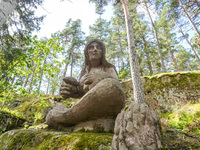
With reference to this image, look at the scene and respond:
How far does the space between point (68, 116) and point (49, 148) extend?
0.53 metres

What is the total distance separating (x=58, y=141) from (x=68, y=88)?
3.72ft

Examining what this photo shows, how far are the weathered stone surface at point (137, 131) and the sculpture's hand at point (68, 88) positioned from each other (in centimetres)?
148

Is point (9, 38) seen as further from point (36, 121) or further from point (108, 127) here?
point (108, 127)

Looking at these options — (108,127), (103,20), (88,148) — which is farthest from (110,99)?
(103,20)

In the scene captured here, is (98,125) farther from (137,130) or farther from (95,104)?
(137,130)

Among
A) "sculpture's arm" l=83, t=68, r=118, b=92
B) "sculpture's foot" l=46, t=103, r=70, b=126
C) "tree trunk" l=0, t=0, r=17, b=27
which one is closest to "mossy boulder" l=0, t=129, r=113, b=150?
"sculpture's foot" l=46, t=103, r=70, b=126

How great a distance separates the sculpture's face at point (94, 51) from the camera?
2.64m

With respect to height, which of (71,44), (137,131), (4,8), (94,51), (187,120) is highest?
(71,44)

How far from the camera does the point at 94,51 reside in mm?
2631

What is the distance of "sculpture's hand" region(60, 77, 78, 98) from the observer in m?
2.23

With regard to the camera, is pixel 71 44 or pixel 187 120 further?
pixel 71 44

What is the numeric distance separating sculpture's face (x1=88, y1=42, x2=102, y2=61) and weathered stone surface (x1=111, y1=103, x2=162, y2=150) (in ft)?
6.03

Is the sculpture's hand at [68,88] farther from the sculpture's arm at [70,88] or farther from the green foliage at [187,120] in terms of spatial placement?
the green foliage at [187,120]


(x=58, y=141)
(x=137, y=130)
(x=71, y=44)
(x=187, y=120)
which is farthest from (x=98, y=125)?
(x=71, y=44)
